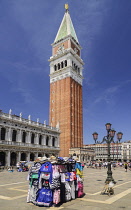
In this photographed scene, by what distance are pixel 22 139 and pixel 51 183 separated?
34.5m

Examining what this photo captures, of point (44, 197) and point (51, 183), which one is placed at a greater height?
point (51, 183)

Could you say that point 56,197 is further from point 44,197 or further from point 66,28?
point 66,28

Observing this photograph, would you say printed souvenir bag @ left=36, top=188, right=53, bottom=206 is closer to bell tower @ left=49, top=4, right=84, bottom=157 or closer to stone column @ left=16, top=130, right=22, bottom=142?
stone column @ left=16, top=130, right=22, bottom=142

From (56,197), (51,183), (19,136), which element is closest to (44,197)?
(56,197)

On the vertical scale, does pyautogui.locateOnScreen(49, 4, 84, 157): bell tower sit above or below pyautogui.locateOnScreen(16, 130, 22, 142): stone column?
above

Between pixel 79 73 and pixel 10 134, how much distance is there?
41996 millimetres

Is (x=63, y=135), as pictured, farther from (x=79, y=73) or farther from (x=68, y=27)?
(x=68, y=27)

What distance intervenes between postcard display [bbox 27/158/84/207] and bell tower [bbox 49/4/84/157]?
160 feet

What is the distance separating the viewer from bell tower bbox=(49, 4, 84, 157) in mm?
60581

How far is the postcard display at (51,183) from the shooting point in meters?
8.05

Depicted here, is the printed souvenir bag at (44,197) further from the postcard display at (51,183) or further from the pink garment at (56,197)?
the pink garment at (56,197)

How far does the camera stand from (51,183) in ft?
26.2

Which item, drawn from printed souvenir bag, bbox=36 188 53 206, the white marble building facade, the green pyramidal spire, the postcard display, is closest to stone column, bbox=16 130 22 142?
the white marble building facade

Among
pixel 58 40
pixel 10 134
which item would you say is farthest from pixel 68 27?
pixel 10 134
